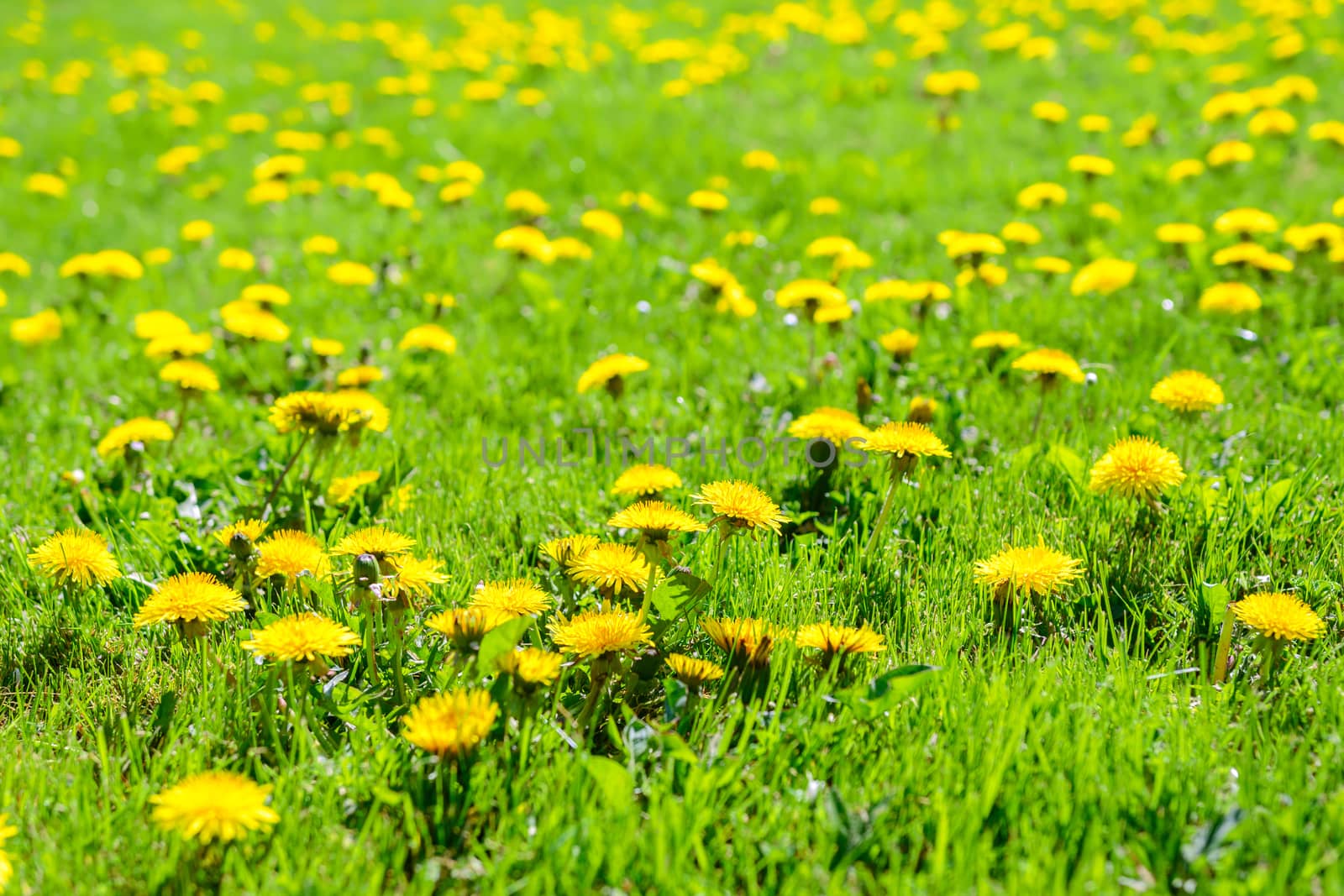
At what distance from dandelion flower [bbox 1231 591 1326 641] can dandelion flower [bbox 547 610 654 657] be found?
1.08 m

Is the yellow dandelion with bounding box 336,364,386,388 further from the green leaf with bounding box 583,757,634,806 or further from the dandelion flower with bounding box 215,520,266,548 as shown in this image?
the green leaf with bounding box 583,757,634,806

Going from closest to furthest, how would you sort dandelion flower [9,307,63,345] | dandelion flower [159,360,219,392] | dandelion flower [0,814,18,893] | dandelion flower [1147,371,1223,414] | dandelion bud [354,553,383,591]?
dandelion flower [0,814,18,893]
dandelion bud [354,553,383,591]
dandelion flower [1147,371,1223,414]
dandelion flower [159,360,219,392]
dandelion flower [9,307,63,345]

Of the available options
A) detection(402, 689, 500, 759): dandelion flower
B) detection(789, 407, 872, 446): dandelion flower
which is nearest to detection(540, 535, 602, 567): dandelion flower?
detection(402, 689, 500, 759): dandelion flower

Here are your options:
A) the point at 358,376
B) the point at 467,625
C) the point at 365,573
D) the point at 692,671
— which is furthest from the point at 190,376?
the point at 692,671

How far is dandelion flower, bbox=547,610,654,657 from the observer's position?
5.88 ft

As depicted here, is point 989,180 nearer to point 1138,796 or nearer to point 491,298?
point 491,298

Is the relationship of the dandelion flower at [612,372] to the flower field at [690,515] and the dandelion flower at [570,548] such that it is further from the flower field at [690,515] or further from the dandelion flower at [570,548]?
the dandelion flower at [570,548]

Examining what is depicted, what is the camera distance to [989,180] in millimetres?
5230

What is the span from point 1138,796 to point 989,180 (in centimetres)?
417

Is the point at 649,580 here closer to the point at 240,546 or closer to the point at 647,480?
the point at 647,480

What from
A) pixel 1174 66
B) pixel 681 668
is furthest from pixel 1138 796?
pixel 1174 66

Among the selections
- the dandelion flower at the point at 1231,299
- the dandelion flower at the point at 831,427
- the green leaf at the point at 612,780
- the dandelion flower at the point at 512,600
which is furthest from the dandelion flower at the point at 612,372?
the dandelion flower at the point at 1231,299

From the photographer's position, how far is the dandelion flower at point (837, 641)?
1.87 meters

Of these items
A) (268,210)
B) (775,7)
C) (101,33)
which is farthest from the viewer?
(101,33)
